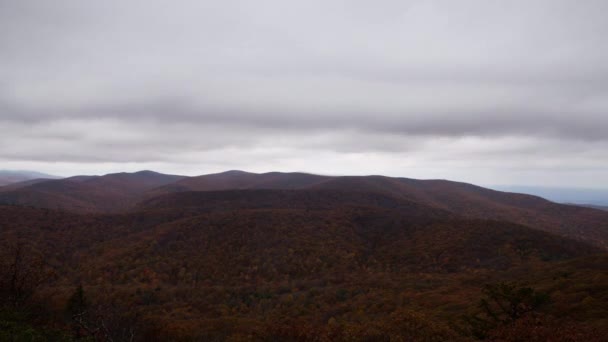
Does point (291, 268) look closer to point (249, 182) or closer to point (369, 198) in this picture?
point (369, 198)

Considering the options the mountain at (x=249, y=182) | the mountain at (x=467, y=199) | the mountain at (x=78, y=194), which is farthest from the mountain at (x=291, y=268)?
the mountain at (x=249, y=182)

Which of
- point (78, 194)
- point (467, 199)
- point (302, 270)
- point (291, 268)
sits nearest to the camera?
point (302, 270)

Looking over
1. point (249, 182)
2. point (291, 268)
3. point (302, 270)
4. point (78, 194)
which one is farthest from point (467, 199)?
point (78, 194)

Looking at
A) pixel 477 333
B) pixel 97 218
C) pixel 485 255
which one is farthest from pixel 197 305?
pixel 97 218

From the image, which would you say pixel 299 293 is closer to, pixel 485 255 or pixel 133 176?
pixel 485 255

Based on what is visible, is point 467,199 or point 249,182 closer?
point 467,199

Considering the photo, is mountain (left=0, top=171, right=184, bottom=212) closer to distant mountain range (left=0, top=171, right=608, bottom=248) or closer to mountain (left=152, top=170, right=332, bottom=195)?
distant mountain range (left=0, top=171, right=608, bottom=248)

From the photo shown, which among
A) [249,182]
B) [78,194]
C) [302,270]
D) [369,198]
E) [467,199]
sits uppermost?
[249,182]

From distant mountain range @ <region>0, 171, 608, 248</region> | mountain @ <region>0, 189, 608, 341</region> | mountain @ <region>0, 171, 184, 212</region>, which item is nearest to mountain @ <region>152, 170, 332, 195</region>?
distant mountain range @ <region>0, 171, 608, 248</region>
